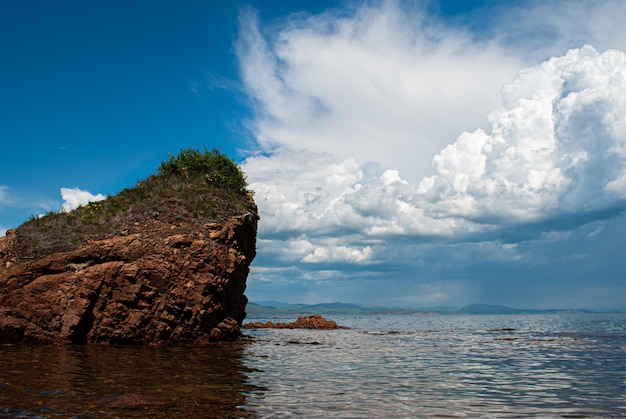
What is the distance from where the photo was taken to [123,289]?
90.0 feet

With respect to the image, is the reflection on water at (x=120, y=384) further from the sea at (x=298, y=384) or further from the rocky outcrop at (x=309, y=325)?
the rocky outcrop at (x=309, y=325)

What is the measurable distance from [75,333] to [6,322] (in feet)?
13.3

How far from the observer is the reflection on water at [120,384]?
36.3 feet

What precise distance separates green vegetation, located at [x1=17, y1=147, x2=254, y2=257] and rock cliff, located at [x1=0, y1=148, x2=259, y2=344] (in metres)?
0.12

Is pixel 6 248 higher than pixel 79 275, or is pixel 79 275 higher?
pixel 6 248

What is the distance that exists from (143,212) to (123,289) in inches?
251

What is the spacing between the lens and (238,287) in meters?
34.4

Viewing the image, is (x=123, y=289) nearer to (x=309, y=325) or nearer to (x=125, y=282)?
(x=125, y=282)

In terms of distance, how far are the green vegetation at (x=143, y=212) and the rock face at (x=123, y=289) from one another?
2.07 feet

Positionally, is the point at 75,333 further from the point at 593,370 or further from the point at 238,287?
the point at 593,370

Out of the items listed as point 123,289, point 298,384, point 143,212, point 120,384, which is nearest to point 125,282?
point 123,289

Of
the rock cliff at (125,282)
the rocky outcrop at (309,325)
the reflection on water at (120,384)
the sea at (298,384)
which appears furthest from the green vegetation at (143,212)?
the rocky outcrop at (309,325)

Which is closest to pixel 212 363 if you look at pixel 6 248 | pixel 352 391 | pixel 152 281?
pixel 352 391

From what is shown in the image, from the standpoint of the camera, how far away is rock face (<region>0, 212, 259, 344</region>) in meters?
26.8
